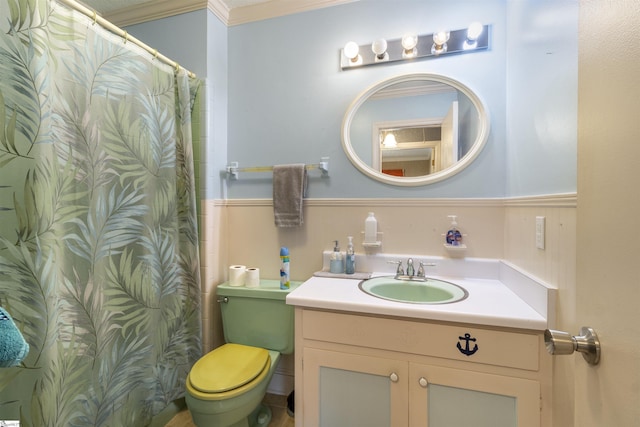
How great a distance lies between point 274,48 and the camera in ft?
5.56

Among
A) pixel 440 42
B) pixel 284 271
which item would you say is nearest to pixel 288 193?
pixel 284 271

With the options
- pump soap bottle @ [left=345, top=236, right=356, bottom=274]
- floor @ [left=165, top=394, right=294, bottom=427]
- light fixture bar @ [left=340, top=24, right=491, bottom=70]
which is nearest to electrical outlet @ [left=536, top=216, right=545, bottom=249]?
pump soap bottle @ [left=345, top=236, right=356, bottom=274]

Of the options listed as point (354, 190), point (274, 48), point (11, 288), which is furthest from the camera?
point (274, 48)

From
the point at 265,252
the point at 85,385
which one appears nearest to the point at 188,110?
the point at 265,252

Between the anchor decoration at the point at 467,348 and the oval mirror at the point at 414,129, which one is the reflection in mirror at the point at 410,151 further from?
the anchor decoration at the point at 467,348

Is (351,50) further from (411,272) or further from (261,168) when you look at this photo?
(411,272)

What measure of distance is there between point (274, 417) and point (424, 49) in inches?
83.6

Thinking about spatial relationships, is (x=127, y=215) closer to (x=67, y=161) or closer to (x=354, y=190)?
(x=67, y=161)

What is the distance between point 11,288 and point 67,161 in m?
0.44

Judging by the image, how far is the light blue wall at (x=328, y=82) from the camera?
128 centimetres

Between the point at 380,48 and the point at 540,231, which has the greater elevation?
the point at 380,48

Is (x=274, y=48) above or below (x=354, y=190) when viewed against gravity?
above

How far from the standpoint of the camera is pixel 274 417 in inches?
58.7

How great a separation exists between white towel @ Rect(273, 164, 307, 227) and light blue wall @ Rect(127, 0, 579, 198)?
0.09 m
